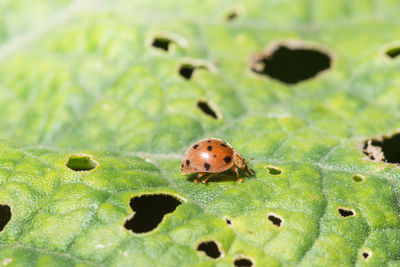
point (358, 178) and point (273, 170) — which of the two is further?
point (273, 170)

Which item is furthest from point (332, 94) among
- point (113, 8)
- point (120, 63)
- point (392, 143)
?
point (113, 8)

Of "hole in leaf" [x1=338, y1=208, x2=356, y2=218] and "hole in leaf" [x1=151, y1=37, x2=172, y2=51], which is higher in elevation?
"hole in leaf" [x1=151, y1=37, x2=172, y2=51]

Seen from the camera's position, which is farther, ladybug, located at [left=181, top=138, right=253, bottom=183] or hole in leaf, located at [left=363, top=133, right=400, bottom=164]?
hole in leaf, located at [left=363, top=133, right=400, bottom=164]

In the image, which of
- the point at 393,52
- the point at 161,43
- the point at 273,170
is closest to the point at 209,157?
the point at 273,170

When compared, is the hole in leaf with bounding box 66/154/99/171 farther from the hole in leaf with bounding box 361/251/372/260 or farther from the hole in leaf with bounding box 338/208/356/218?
the hole in leaf with bounding box 361/251/372/260

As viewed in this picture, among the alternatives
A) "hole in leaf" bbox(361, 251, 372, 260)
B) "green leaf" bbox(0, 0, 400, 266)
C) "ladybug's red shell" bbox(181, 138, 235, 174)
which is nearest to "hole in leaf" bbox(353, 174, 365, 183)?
"green leaf" bbox(0, 0, 400, 266)

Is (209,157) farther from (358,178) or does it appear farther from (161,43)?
(161,43)
